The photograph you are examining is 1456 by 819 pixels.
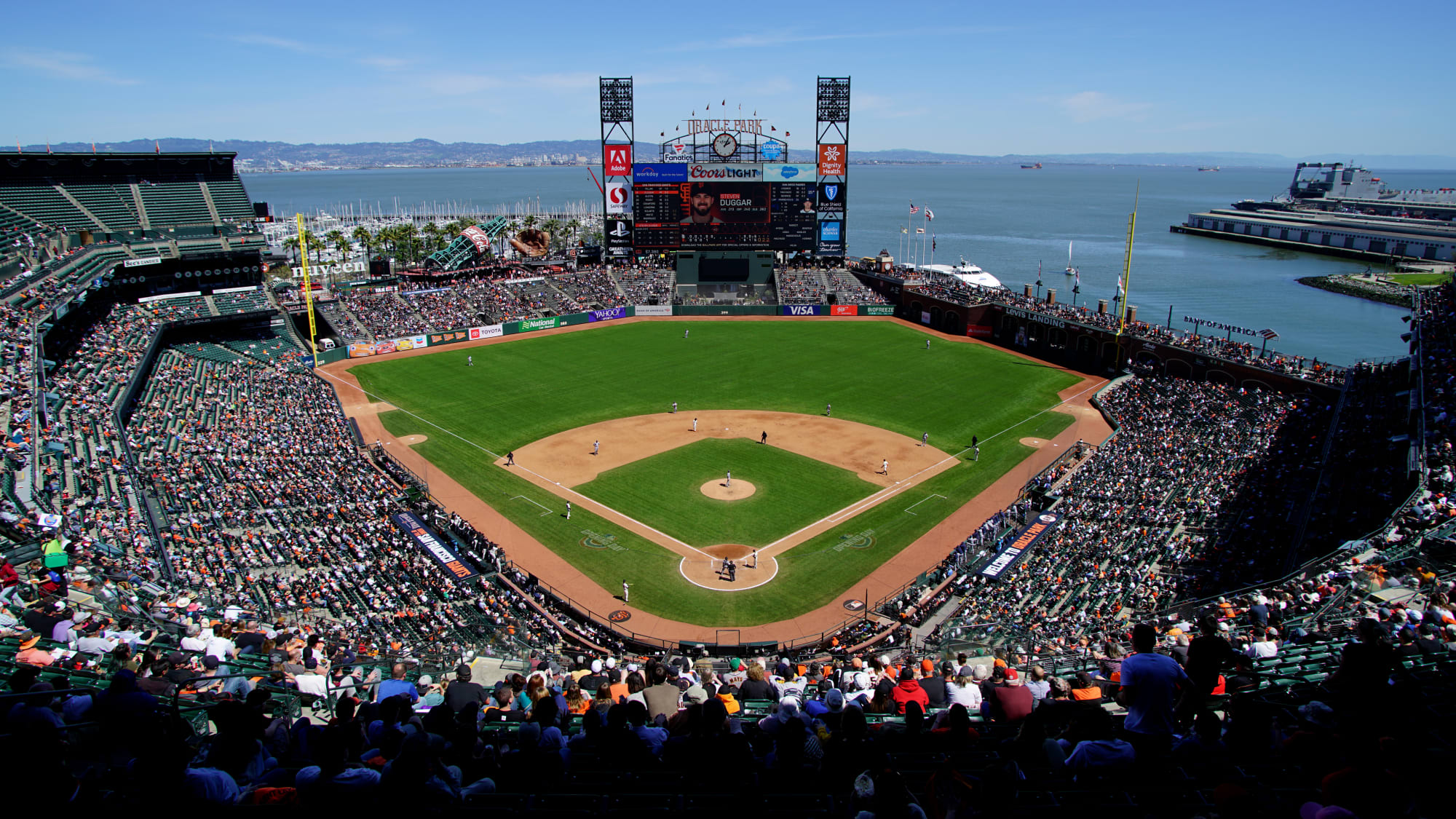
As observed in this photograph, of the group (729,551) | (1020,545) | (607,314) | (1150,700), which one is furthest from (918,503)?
(607,314)

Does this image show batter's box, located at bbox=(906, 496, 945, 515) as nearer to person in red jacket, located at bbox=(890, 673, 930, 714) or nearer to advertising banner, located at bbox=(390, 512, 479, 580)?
advertising banner, located at bbox=(390, 512, 479, 580)

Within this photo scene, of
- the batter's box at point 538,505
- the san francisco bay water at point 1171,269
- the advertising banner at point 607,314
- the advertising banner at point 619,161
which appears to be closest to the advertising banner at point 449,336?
the advertising banner at point 607,314

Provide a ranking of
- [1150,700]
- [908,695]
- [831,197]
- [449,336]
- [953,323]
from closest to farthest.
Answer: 1. [1150,700]
2. [908,695]
3. [449,336]
4. [953,323]
5. [831,197]

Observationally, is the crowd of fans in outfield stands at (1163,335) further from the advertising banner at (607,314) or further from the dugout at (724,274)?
the advertising banner at (607,314)

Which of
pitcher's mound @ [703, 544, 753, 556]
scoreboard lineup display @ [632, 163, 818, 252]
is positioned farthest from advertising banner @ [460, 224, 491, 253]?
pitcher's mound @ [703, 544, 753, 556]

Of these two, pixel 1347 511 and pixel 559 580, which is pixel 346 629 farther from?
pixel 1347 511

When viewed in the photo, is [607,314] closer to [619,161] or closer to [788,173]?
[619,161]
